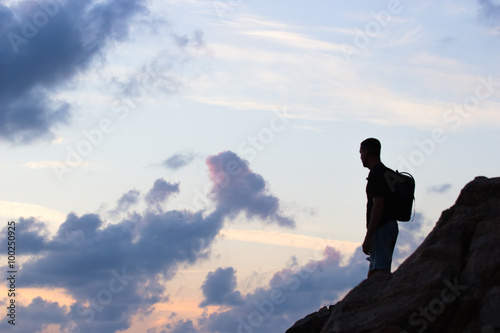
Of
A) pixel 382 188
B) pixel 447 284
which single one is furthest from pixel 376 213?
pixel 447 284

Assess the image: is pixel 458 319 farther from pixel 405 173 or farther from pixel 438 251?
pixel 405 173

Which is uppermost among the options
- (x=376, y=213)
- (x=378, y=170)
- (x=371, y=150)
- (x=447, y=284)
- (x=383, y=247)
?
(x=371, y=150)

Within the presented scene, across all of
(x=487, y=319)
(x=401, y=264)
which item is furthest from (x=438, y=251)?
(x=487, y=319)

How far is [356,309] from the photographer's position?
1141 centimetres

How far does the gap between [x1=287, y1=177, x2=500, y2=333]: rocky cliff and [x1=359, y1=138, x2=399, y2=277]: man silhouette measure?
0.41 meters

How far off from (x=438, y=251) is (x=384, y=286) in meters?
1.14

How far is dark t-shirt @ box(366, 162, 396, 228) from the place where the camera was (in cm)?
1142

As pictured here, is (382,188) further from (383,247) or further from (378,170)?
(383,247)

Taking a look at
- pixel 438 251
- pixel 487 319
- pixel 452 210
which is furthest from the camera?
pixel 452 210

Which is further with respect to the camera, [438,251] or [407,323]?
[438,251]

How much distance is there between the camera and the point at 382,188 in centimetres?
1141

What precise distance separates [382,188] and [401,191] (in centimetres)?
39

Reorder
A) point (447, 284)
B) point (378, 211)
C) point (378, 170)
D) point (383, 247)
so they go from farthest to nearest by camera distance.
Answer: point (383, 247) → point (378, 170) → point (378, 211) → point (447, 284)

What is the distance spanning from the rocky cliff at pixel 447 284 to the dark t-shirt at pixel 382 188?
93 cm
